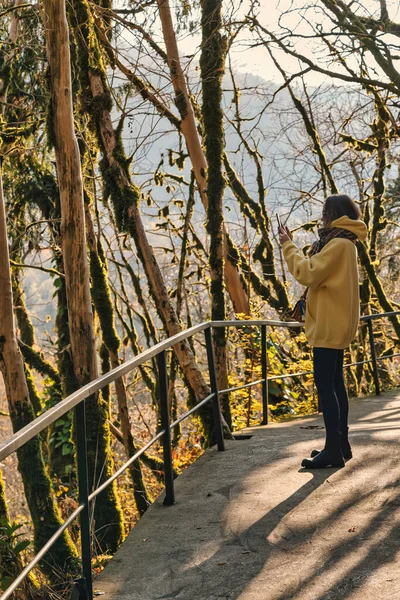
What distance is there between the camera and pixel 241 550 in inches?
175

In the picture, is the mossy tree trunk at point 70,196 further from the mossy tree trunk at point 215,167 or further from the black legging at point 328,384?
the black legging at point 328,384

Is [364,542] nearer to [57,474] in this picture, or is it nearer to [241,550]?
[241,550]

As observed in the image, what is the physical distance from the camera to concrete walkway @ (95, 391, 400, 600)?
3932 millimetres

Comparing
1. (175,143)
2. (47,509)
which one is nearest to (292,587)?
(47,509)

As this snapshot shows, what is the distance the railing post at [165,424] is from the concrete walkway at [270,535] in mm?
99

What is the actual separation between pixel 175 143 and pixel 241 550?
1272cm

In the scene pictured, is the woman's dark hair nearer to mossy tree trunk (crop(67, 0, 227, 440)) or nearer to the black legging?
the black legging

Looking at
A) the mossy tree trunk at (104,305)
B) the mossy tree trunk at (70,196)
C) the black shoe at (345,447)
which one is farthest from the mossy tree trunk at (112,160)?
the black shoe at (345,447)

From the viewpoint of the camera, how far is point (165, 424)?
529 centimetres

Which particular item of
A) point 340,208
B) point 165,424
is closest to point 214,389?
point 165,424

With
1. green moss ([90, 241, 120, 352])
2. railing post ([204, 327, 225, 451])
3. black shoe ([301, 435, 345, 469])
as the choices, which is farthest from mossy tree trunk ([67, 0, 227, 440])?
black shoe ([301, 435, 345, 469])

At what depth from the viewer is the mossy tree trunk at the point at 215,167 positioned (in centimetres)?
1091

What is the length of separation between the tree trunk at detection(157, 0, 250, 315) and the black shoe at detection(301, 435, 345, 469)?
569 centimetres

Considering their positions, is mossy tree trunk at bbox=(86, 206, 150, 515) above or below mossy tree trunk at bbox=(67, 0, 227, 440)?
below
